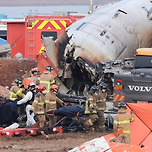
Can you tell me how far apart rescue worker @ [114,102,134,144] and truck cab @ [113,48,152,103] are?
2.36m

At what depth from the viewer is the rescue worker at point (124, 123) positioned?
10.4 meters

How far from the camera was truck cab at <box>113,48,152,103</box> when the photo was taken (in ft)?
43.4

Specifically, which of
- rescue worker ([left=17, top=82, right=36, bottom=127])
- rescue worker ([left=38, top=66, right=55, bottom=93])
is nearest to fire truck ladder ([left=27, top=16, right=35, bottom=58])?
rescue worker ([left=38, top=66, right=55, bottom=93])

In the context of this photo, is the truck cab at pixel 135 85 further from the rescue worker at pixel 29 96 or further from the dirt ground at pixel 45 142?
the rescue worker at pixel 29 96

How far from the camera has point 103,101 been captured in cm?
1416

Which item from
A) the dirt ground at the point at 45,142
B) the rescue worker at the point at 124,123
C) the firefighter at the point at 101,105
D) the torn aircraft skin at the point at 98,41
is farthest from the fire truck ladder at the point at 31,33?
the rescue worker at the point at 124,123

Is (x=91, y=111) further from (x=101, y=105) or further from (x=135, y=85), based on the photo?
(x=135, y=85)

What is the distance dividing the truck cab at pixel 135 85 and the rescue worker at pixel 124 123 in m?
2.36

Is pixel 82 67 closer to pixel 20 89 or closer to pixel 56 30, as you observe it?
pixel 20 89

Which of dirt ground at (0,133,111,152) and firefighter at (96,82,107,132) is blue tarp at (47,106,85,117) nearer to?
dirt ground at (0,133,111,152)

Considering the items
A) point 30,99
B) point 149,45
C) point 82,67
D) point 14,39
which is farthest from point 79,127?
point 14,39

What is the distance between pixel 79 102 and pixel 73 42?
7.33 feet

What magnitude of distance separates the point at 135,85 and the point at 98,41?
3.87 meters

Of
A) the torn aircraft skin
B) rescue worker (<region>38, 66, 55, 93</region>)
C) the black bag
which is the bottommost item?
the black bag
